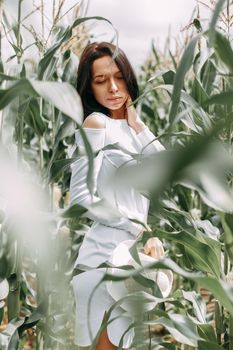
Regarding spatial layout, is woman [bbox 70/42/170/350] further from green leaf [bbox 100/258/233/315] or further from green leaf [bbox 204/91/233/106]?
green leaf [bbox 204/91/233/106]

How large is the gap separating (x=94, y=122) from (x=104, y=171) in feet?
0.37

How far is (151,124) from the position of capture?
11.8 feet

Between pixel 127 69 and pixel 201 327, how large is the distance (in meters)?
0.65

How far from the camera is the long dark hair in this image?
1577mm

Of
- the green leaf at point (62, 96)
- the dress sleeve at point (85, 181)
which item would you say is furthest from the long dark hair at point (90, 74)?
the green leaf at point (62, 96)

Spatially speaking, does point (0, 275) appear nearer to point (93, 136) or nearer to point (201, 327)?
point (93, 136)

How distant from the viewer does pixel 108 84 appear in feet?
5.12

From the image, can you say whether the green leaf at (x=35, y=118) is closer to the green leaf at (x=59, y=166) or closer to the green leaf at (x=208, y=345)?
the green leaf at (x=59, y=166)

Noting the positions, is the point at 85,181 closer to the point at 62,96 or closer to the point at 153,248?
the point at 153,248

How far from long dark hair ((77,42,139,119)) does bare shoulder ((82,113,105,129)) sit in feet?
0.31

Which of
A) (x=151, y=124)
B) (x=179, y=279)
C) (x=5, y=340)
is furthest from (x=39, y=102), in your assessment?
(x=151, y=124)

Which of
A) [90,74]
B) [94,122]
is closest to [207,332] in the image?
[94,122]

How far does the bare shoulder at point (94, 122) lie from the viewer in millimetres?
1494

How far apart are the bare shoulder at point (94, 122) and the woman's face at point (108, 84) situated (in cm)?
6
